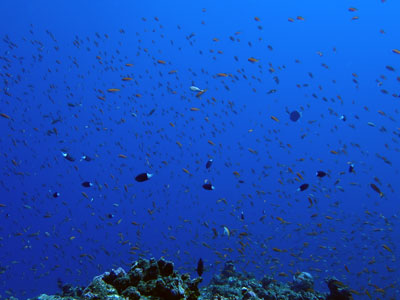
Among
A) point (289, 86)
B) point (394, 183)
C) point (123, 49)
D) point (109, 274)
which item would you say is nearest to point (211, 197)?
point (289, 86)

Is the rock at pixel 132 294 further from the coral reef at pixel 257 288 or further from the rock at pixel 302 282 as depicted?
the rock at pixel 302 282

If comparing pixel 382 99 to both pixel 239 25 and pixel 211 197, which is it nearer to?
pixel 239 25

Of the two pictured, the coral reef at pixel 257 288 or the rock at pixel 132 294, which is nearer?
the rock at pixel 132 294

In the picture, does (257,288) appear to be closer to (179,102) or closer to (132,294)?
(132,294)

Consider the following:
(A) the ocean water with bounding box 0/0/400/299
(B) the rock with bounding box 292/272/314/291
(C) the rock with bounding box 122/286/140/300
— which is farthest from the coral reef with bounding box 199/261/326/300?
(A) the ocean water with bounding box 0/0/400/299

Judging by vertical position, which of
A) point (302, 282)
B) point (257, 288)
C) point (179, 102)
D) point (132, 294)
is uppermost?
point (179, 102)

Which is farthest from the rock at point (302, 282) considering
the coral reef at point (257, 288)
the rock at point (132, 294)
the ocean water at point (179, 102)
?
the ocean water at point (179, 102)

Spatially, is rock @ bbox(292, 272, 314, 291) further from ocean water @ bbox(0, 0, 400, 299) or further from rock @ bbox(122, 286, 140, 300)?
ocean water @ bbox(0, 0, 400, 299)

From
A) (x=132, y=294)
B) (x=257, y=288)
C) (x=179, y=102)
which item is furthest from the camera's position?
(x=179, y=102)

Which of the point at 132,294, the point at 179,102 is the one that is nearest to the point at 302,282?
the point at 132,294

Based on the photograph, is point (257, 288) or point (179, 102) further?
point (179, 102)

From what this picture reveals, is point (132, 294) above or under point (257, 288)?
under

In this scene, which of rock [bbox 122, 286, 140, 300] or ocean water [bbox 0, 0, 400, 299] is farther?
ocean water [bbox 0, 0, 400, 299]

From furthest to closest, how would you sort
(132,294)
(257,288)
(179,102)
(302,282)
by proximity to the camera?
(179,102) → (302,282) → (257,288) → (132,294)
